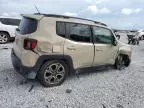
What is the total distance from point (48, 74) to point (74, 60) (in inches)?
31.7

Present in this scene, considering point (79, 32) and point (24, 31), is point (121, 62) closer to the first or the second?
point (79, 32)

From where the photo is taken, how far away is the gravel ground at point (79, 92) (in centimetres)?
468

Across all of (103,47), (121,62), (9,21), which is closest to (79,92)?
(103,47)

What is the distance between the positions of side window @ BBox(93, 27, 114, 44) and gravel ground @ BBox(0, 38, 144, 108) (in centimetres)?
107

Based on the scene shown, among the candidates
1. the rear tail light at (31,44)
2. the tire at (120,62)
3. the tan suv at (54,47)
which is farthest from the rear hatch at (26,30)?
the tire at (120,62)

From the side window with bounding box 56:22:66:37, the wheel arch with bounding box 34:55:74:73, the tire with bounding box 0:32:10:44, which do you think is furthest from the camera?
the tire with bounding box 0:32:10:44

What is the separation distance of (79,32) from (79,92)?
1.63 metres

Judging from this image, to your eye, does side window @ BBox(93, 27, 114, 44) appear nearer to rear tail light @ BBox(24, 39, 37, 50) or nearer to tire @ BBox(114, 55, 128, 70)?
tire @ BBox(114, 55, 128, 70)

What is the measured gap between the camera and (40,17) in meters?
5.37

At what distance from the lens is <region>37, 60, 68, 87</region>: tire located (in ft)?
17.6

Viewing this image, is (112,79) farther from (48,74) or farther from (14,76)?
(14,76)

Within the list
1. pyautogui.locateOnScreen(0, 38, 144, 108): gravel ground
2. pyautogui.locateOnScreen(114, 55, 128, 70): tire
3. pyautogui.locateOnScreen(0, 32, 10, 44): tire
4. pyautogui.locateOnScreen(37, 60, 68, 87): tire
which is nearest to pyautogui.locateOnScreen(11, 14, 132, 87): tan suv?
pyautogui.locateOnScreen(37, 60, 68, 87): tire

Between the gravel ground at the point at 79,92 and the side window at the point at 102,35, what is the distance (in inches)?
42.3

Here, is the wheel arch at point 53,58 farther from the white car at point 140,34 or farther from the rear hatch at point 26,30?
the white car at point 140,34
